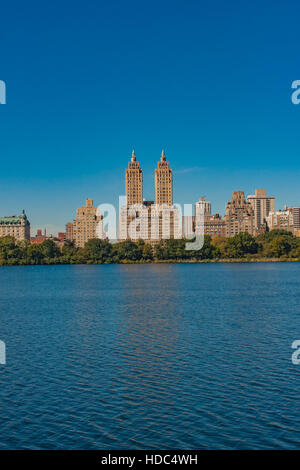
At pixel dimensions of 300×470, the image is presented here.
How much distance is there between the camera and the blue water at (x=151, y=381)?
14.6m

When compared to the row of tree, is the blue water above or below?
below

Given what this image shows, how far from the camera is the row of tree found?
15500 centimetres

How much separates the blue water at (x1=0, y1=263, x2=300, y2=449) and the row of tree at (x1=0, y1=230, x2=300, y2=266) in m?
117

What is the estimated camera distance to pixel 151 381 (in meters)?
19.7

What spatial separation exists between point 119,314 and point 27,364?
15.9 m

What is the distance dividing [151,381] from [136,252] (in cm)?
14296

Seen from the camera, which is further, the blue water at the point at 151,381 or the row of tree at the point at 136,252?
the row of tree at the point at 136,252

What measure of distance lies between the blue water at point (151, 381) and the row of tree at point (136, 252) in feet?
385

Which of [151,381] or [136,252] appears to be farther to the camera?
[136,252]

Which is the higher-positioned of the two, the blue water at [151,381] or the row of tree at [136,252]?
the row of tree at [136,252]

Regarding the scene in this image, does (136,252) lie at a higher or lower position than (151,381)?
higher

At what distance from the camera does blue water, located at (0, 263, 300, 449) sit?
14.6 meters

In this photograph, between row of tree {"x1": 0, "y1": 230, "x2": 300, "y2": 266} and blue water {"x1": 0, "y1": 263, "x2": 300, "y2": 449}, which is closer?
blue water {"x1": 0, "y1": 263, "x2": 300, "y2": 449}
